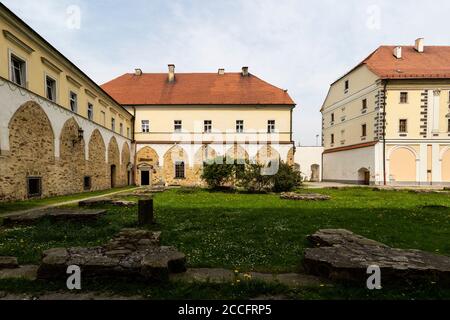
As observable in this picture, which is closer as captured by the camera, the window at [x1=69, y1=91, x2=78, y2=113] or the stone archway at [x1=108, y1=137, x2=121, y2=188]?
the window at [x1=69, y1=91, x2=78, y2=113]

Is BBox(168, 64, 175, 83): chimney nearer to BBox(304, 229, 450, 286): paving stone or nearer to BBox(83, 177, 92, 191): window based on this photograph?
BBox(83, 177, 92, 191): window

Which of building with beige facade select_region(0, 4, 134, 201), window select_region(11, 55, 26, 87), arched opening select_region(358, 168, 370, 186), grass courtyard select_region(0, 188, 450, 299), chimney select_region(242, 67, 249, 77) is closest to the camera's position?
grass courtyard select_region(0, 188, 450, 299)

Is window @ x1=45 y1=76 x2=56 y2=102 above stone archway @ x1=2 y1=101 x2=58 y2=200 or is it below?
above

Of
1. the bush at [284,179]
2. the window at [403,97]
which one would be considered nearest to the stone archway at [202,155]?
the bush at [284,179]

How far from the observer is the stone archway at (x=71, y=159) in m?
15.4

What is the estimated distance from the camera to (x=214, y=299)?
9.84ft

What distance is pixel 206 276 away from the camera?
11.8ft

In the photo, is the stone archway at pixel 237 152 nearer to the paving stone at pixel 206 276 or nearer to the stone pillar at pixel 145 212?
the stone pillar at pixel 145 212

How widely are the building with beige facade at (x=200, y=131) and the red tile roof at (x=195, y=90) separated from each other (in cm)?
11

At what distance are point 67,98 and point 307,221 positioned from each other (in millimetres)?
16319

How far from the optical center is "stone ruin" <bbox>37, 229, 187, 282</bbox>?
3.36 m

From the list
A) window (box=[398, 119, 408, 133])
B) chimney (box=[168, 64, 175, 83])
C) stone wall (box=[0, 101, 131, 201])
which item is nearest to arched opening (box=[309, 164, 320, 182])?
window (box=[398, 119, 408, 133])
